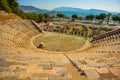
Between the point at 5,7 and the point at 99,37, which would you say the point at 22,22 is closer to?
the point at 5,7

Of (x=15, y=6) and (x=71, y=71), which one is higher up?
(x=15, y=6)

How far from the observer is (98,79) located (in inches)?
363

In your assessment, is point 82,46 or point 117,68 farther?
point 82,46

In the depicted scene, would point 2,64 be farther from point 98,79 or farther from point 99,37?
point 99,37

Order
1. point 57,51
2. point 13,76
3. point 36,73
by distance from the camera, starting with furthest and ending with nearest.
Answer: point 57,51
point 36,73
point 13,76

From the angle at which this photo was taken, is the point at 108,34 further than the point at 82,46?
Yes

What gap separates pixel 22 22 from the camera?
3847 cm

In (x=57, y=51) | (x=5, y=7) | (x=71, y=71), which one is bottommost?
(x=57, y=51)

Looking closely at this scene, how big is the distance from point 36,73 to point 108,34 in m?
24.5

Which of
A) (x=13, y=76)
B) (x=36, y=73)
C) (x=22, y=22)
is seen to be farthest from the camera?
(x=22, y=22)

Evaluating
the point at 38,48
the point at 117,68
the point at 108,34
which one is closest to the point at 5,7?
the point at 38,48

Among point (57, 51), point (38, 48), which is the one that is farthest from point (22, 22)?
point (57, 51)

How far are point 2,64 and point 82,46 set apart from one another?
18.7 m

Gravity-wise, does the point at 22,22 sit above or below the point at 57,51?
above
